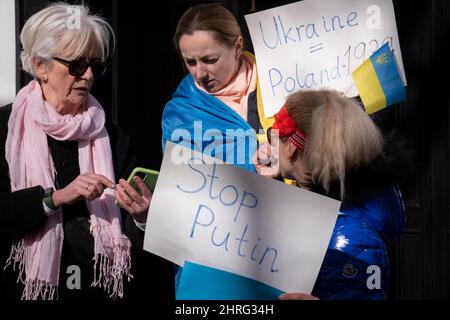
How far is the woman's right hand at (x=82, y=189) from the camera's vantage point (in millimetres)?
3438

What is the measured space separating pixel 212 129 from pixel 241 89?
0.70ft

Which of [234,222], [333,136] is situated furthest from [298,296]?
[333,136]

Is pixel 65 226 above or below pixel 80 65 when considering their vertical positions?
below

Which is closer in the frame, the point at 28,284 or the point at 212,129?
the point at 28,284

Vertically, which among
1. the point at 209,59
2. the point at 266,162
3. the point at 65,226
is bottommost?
the point at 65,226

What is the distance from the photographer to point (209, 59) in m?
3.81

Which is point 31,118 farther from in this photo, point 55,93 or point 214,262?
point 214,262

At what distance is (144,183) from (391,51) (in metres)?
1.29

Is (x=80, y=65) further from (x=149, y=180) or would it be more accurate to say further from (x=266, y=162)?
(x=266, y=162)

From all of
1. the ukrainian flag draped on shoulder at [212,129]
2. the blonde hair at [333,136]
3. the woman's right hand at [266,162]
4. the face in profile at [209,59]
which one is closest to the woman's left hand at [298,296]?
the blonde hair at [333,136]

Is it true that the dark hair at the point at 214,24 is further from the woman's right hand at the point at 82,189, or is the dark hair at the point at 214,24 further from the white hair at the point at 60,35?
the woman's right hand at the point at 82,189
